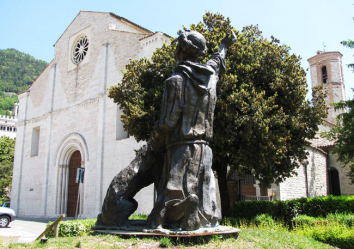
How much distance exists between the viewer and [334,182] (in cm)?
2883

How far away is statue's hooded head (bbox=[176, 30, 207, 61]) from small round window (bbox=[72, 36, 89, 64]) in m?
20.7

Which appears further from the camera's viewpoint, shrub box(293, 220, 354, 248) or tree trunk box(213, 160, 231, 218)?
tree trunk box(213, 160, 231, 218)

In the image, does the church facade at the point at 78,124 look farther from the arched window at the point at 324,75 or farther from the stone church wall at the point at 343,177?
the arched window at the point at 324,75

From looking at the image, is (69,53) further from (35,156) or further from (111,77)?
(35,156)

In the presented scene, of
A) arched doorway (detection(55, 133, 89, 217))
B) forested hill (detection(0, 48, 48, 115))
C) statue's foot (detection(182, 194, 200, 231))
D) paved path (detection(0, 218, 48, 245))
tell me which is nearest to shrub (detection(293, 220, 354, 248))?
statue's foot (detection(182, 194, 200, 231))

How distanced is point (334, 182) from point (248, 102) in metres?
21.7

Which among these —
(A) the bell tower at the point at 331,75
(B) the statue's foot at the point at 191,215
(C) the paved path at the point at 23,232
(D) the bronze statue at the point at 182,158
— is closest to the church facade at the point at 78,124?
(C) the paved path at the point at 23,232

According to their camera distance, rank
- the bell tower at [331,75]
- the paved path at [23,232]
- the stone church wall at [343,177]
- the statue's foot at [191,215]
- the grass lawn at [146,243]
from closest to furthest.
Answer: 1. the grass lawn at [146,243]
2. the statue's foot at [191,215]
3. the paved path at [23,232]
4. the stone church wall at [343,177]
5. the bell tower at [331,75]

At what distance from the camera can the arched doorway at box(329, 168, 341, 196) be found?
28.5 meters

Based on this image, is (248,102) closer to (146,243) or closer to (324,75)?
(146,243)

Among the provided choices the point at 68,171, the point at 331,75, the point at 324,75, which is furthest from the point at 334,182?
the point at 68,171

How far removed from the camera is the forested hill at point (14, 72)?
402ft

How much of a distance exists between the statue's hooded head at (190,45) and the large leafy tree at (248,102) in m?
6.14

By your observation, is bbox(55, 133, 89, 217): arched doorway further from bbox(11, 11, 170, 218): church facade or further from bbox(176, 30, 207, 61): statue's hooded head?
bbox(176, 30, 207, 61): statue's hooded head
